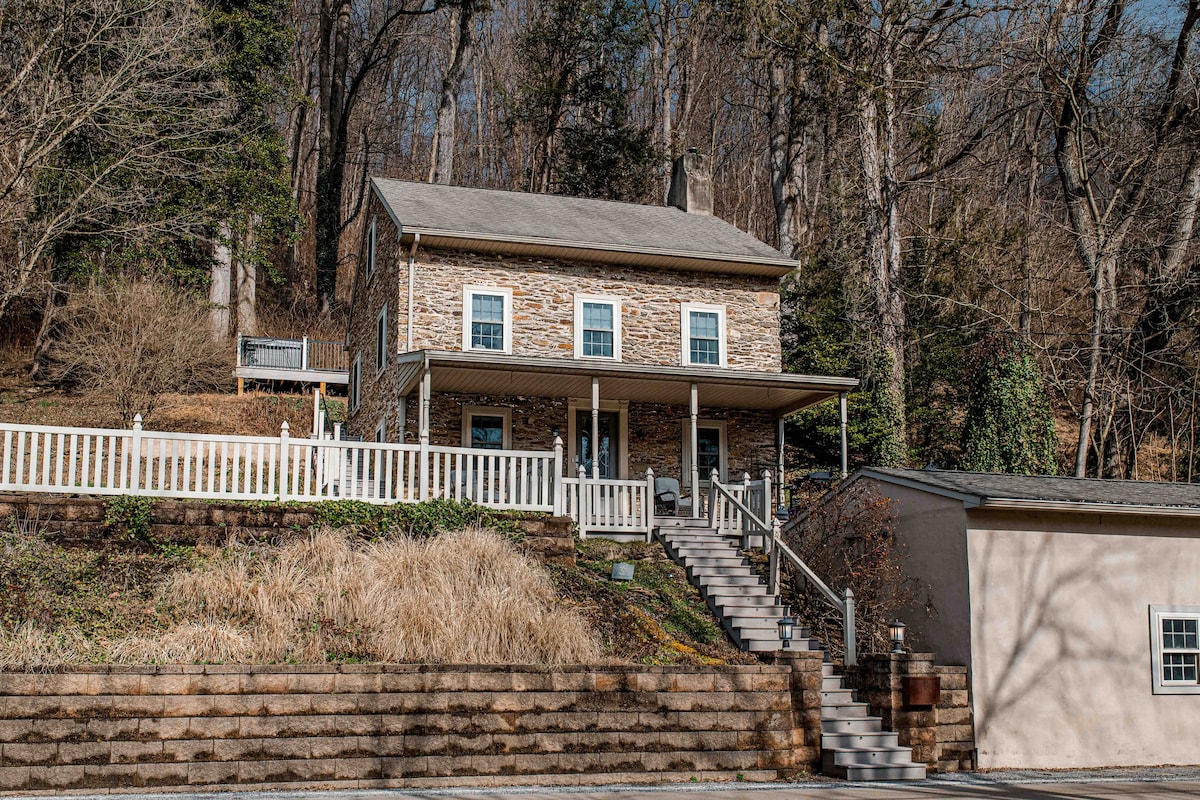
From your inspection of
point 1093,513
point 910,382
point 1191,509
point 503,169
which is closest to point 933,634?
point 1093,513

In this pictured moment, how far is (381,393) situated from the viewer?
2158 centimetres

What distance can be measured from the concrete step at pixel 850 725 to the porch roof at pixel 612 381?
7.34 meters

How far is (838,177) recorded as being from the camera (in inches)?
1174

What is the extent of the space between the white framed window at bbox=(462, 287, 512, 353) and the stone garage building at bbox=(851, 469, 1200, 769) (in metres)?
8.77

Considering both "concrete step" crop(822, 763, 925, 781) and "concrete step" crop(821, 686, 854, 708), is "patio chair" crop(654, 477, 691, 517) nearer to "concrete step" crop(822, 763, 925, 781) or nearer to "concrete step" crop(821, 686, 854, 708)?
"concrete step" crop(821, 686, 854, 708)

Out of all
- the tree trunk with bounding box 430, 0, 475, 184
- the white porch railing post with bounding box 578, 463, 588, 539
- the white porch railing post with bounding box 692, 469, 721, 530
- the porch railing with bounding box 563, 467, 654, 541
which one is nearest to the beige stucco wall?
the white porch railing post with bounding box 692, 469, 721, 530

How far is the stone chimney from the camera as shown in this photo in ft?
83.1

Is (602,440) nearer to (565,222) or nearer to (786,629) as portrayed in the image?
(565,222)

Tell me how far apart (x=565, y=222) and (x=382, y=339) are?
426 cm

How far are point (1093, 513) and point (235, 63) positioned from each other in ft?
76.6

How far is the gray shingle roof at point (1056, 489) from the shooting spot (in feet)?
43.0

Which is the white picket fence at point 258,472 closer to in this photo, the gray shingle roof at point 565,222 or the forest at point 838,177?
the gray shingle roof at point 565,222

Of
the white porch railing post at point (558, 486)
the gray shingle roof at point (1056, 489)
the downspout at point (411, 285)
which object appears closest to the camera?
the gray shingle roof at point (1056, 489)

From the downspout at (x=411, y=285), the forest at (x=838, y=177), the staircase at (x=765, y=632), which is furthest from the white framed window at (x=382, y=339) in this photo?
the staircase at (x=765, y=632)
